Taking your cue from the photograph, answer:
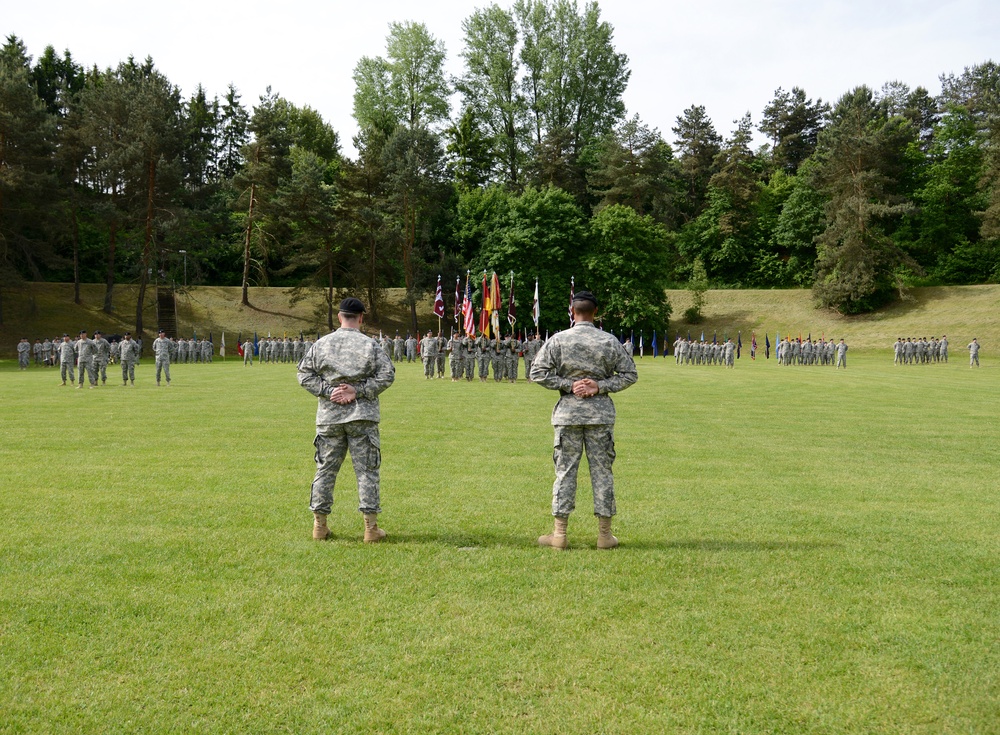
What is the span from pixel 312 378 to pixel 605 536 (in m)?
2.99

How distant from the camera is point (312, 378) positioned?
22.9 feet

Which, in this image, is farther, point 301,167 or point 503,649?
point 301,167

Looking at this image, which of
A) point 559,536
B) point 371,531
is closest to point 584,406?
point 559,536

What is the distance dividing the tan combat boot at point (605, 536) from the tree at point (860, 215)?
208 ft

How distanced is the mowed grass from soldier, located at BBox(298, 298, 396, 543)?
38 centimetres

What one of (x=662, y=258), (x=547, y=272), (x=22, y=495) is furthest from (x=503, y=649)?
(x=662, y=258)

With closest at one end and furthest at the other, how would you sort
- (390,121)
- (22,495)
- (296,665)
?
(296,665) < (22,495) < (390,121)

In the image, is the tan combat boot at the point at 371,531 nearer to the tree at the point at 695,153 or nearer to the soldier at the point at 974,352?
the soldier at the point at 974,352

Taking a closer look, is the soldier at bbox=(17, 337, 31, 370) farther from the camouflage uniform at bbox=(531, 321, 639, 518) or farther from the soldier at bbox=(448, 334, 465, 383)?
the camouflage uniform at bbox=(531, 321, 639, 518)

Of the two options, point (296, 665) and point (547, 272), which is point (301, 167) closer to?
point (547, 272)

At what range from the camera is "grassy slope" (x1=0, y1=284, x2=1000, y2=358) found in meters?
53.8

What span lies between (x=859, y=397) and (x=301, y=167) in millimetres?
48468

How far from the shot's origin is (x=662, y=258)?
6519 cm

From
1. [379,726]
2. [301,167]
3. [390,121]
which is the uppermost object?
[390,121]
